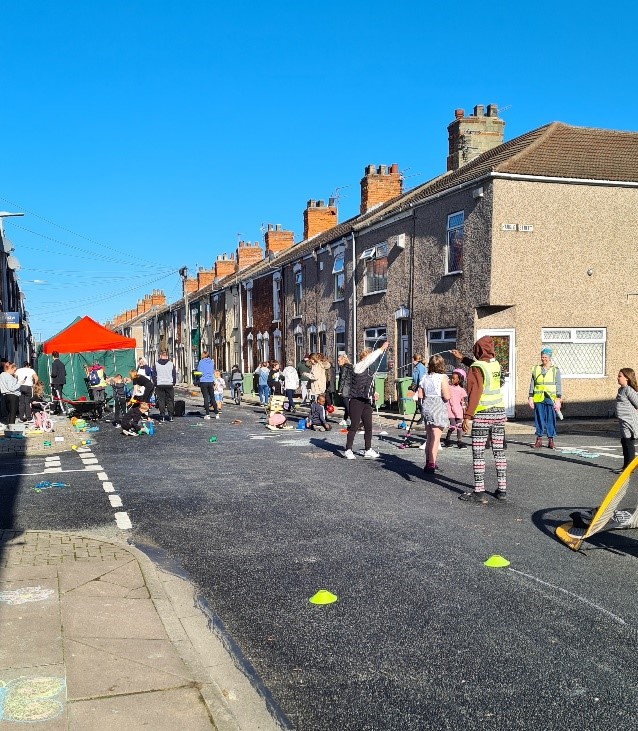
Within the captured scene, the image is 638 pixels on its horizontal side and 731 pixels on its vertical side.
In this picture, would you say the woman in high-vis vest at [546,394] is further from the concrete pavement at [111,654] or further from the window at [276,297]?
the window at [276,297]

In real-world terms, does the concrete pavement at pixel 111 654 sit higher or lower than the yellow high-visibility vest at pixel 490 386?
lower

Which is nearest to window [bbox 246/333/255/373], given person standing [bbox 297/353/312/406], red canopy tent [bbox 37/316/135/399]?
red canopy tent [bbox 37/316/135/399]

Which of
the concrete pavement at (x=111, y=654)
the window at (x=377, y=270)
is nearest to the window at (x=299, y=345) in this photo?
the window at (x=377, y=270)

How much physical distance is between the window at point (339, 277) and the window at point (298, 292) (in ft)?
14.1

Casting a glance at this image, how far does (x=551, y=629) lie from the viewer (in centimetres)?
456

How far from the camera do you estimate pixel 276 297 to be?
37469 millimetres

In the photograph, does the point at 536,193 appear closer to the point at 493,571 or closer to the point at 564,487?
the point at 564,487

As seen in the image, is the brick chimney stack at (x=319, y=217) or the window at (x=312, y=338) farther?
the brick chimney stack at (x=319, y=217)

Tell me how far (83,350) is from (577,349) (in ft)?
52.9

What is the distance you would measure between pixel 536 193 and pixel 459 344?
14.9 feet

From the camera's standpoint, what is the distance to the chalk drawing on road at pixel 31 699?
3.29 meters

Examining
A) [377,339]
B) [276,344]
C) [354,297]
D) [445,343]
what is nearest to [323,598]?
[445,343]

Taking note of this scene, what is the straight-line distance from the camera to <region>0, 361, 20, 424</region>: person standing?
56.7 feet

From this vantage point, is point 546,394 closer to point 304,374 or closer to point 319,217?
point 304,374
